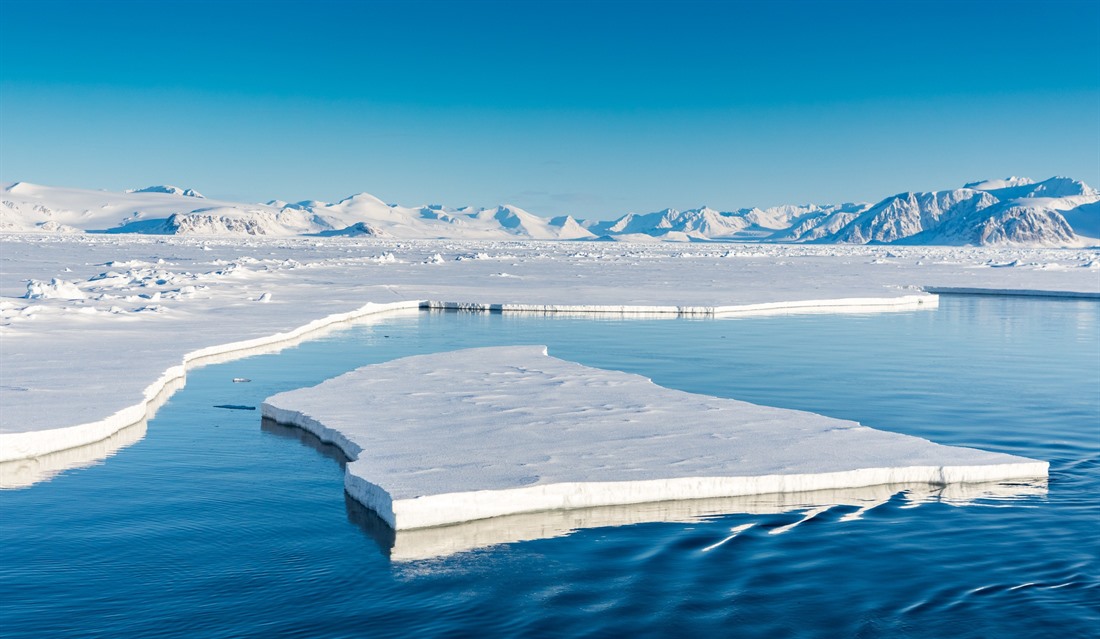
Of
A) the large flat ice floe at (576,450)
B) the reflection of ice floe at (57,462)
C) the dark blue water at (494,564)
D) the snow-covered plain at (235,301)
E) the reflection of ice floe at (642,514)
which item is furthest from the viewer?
the snow-covered plain at (235,301)

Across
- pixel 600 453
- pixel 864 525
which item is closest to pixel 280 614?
pixel 600 453

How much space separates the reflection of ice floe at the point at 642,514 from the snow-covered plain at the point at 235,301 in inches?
170

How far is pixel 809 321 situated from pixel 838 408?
13362 mm

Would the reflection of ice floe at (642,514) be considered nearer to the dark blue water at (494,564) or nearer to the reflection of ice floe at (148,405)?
the dark blue water at (494,564)

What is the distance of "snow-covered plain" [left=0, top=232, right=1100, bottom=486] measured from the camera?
1149 cm

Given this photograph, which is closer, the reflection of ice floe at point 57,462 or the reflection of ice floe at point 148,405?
the reflection of ice floe at point 57,462

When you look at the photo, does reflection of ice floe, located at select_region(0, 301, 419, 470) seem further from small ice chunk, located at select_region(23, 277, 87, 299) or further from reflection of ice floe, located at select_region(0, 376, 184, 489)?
small ice chunk, located at select_region(23, 277, 87, 299)

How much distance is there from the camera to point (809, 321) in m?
26.2

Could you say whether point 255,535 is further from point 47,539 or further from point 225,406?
point 225,406

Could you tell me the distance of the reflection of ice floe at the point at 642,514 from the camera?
7699mm

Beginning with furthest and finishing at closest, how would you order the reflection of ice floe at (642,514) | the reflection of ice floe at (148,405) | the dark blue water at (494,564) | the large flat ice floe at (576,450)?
1. the reflection of ice floe at (148,405)
2. the large flat ice floe at (576,450)
3. the reflection of ice floe at (642,514)
4. the dark blue water at (494,564)

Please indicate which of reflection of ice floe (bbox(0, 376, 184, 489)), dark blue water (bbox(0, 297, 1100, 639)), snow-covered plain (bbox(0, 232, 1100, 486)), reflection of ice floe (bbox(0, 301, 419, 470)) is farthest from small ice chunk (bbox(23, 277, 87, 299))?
reflection of ice floe (bbox(0, 376, 184, 489))

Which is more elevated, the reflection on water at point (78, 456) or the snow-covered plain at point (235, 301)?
the snow-covered plain at point (235, 301)

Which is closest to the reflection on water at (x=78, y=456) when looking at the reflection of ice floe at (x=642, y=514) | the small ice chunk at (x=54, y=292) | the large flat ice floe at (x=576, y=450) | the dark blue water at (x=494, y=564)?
the dark blue water at (x=494, y=564)
